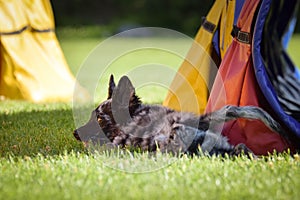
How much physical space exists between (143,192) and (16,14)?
3.61 meters

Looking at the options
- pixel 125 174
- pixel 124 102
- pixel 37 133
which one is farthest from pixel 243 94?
pixel 37 133

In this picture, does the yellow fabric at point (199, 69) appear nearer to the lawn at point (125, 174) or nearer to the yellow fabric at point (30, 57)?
the lawn at point (125, 174)

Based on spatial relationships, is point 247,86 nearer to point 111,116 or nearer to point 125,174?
point 111,116

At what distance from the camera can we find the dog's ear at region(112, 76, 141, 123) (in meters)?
3.28

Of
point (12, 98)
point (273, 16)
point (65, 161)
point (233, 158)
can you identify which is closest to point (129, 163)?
point (65, 161)

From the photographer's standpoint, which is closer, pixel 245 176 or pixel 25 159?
pixel 245 176

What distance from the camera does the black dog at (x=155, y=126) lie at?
3.13 meters

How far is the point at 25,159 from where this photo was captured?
3.03m

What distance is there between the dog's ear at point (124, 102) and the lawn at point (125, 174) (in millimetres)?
304

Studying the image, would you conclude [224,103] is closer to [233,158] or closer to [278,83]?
[233,158]

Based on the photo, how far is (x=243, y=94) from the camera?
3373 mm

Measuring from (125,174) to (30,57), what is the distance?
10.2 feet

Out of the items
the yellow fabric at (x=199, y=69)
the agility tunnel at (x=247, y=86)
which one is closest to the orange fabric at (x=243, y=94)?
the agility tunnel at (x=247, y=86)

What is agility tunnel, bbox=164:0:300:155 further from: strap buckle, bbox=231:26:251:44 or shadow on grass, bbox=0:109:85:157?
shadow on grass, bbox=0:109:85:157
